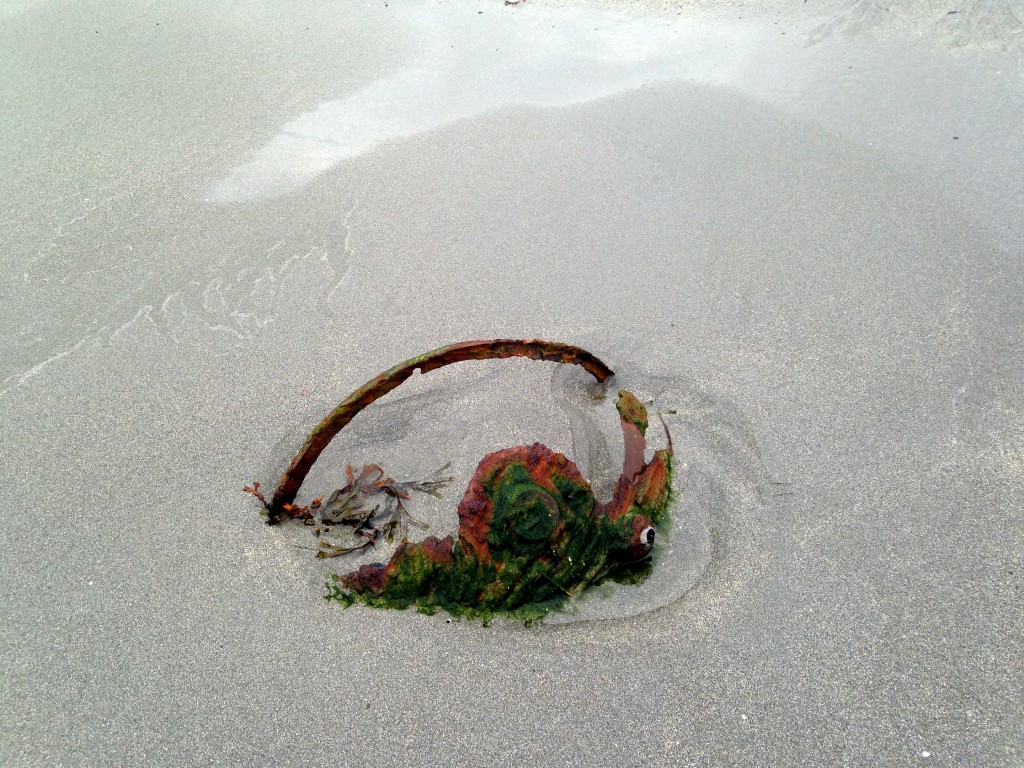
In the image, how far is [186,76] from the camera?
455cm

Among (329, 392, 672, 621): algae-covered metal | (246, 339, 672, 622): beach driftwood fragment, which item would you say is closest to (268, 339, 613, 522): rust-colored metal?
(246, 339, 672, 622): beach driftwood fragment

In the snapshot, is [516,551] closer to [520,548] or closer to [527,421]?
[520,548]

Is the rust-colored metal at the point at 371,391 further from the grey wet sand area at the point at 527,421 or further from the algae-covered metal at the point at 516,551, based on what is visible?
the algae-covered metal at the point at 516,551

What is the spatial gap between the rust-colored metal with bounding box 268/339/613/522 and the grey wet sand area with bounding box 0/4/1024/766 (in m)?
0.16

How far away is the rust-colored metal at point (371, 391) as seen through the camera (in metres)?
2.08

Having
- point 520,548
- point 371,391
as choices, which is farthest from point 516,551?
point 371,391

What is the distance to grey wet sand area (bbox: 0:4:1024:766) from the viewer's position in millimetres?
1732

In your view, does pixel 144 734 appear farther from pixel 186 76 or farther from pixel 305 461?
pixel 186 76

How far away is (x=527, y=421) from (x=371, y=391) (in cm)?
60

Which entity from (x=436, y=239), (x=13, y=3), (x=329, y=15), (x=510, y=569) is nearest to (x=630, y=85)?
(x=436, y=239)

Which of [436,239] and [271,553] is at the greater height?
[436,239]

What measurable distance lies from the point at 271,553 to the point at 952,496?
1.96 m

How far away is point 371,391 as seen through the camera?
210 centimetres

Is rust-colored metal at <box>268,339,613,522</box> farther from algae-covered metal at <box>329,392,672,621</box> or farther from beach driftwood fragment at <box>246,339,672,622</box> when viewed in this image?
algae-covered metal at <box>329,392,672,621</box>
